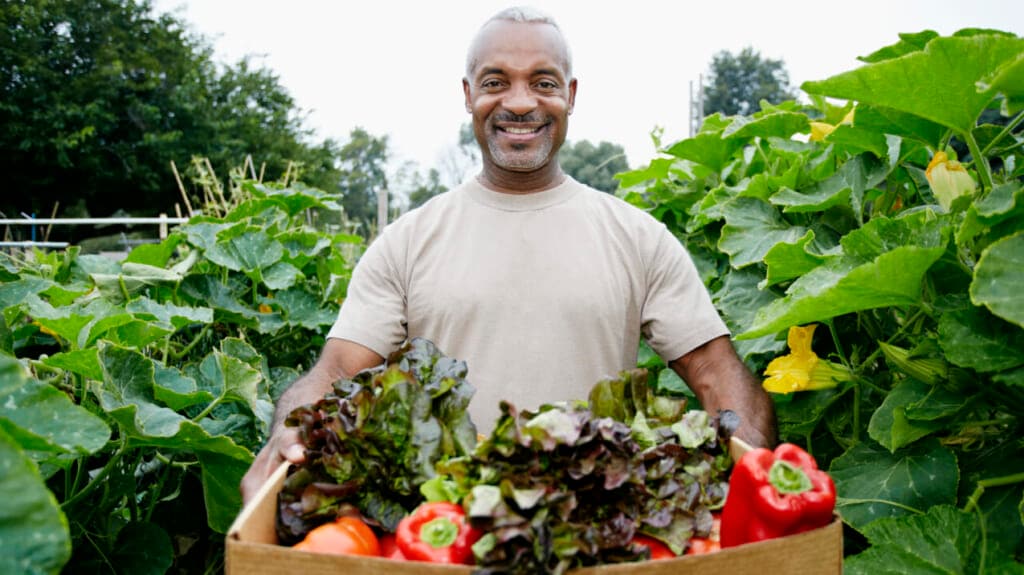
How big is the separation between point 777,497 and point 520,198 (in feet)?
5.19

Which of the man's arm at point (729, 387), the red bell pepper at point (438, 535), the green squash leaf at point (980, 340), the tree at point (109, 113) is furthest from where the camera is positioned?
the tree at point (109, 113)

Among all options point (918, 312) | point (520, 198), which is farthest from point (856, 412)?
Result: point (520, 198)

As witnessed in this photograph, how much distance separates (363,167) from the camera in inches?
2370

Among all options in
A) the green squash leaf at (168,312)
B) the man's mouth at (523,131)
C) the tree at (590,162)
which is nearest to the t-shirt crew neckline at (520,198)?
the man's mouth at (523,131)

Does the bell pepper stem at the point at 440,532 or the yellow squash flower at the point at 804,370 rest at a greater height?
the bell pepper stem at the point at 440,532

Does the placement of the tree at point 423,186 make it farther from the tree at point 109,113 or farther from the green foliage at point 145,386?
the green foliage at point 145,386

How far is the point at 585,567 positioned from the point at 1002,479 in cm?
103

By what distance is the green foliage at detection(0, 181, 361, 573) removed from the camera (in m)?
1.27

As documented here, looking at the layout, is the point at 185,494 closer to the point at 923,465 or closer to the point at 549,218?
the point at 549,218

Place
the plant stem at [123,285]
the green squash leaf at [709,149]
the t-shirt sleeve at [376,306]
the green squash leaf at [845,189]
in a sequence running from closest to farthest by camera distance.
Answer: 1. the green squash leaf at [845,189]
2. the t-shirt sleeve at [376,306]
3. the plant stem at [123,285]
4. the green squash leaf at [709,149]

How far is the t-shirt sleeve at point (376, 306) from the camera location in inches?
94.3

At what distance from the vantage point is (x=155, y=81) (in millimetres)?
30453

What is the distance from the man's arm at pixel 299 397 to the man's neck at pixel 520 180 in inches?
26.5

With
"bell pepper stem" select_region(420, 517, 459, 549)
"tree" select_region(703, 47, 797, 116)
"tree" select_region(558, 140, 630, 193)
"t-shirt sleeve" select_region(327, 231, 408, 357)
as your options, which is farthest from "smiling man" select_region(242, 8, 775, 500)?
"tree" select_region(703, 47, 797, 116)
